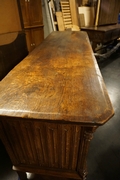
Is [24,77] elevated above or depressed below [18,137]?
above

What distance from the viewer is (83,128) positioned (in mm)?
602

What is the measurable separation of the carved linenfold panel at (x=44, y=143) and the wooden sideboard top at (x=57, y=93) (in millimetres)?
96

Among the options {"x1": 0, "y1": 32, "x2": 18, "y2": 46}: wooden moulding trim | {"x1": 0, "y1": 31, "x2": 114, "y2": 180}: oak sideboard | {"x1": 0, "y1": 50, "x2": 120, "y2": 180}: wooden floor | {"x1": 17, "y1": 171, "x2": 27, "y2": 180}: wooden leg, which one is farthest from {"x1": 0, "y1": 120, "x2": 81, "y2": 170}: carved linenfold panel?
{"x1": 0, "y1": 32, "x2": 18, "y2": 46}: wooden moulding trim

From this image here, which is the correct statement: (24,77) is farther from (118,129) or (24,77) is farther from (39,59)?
(118,129)

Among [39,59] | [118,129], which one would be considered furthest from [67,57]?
[118,129]

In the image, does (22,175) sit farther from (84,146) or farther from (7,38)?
(7,38)

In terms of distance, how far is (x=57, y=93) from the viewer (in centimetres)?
66

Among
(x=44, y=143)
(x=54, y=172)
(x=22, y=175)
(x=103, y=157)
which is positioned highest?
(x=44, y=143)

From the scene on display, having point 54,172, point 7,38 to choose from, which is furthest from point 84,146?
point 7,38

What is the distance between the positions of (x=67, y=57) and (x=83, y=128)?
763mm

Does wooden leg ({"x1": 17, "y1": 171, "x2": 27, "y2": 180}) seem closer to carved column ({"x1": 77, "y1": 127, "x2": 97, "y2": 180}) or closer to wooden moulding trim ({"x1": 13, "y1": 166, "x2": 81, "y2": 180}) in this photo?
wooden moulding trim ({"x1": 13, "y1": 166, "x2": 81, "y2": 180})

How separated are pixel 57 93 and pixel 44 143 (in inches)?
12.7

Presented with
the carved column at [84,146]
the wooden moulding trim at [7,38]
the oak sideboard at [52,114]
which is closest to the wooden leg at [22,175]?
the oak sideboard at [52,114]

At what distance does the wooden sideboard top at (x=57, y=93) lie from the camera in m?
0.53
